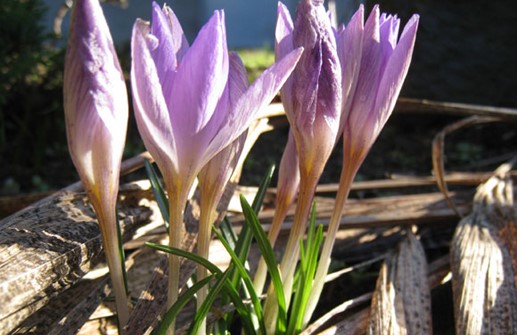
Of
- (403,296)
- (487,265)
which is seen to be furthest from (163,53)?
(487,265)

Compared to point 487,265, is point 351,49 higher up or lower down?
higher up

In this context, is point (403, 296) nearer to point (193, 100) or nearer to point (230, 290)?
point (230, 290)

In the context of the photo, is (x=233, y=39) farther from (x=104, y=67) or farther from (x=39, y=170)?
(x=104, y=67)

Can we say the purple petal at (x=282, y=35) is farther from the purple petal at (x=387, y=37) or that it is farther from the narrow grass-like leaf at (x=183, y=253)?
the narrow grass-like leaf at (x=183, y=253)

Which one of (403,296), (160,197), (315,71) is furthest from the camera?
(403,296)

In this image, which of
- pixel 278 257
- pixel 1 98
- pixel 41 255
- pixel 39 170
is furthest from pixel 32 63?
pixel 41 255

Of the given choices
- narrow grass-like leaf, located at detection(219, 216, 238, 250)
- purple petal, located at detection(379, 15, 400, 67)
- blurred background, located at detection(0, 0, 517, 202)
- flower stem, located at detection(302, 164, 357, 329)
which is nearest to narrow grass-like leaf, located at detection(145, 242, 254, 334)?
flower stem, located at detection(302, 164, 357, 329)
